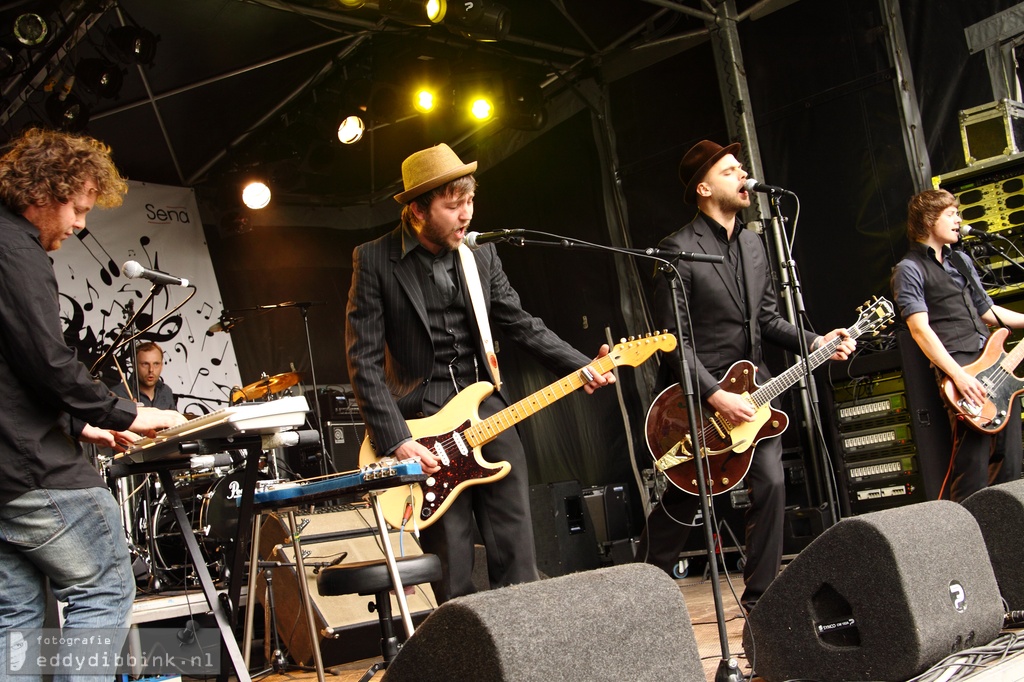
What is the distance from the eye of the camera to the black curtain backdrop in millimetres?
6574

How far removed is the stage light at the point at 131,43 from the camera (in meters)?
6.60

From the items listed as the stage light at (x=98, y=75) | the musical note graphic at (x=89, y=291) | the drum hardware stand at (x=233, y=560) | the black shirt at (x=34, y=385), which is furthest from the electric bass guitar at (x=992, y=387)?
the musical note graphic at (x=89, y=291)

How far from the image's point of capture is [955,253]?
18.4 ft

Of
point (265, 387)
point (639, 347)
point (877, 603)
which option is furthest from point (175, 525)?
point (877, 603)

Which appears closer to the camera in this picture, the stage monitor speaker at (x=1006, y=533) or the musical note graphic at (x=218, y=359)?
the stage monitor speaker at (x=1006, y=533)

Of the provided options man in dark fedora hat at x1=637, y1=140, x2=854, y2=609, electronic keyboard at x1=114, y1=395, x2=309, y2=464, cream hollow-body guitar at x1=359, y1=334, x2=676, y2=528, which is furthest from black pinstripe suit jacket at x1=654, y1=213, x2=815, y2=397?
electronic keyboard at x1=114, y1=395, x2=309, y2=464

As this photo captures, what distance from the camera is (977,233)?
234 inches

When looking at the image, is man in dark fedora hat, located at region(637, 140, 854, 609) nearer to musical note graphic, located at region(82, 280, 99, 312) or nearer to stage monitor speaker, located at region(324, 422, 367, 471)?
stage monitor speaker, located at region(324, 422, 367, 471)

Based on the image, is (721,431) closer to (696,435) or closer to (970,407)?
(696,435)

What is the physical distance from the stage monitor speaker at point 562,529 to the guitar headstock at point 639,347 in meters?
3.08

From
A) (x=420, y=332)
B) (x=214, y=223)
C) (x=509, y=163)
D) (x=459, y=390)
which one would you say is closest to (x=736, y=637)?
(x=459, y=390)

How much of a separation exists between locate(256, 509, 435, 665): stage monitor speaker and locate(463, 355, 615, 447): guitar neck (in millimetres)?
1708

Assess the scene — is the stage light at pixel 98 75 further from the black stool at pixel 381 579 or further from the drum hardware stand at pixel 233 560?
the black stool at pixel 381 579

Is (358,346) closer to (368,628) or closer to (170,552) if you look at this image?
(368,628)
